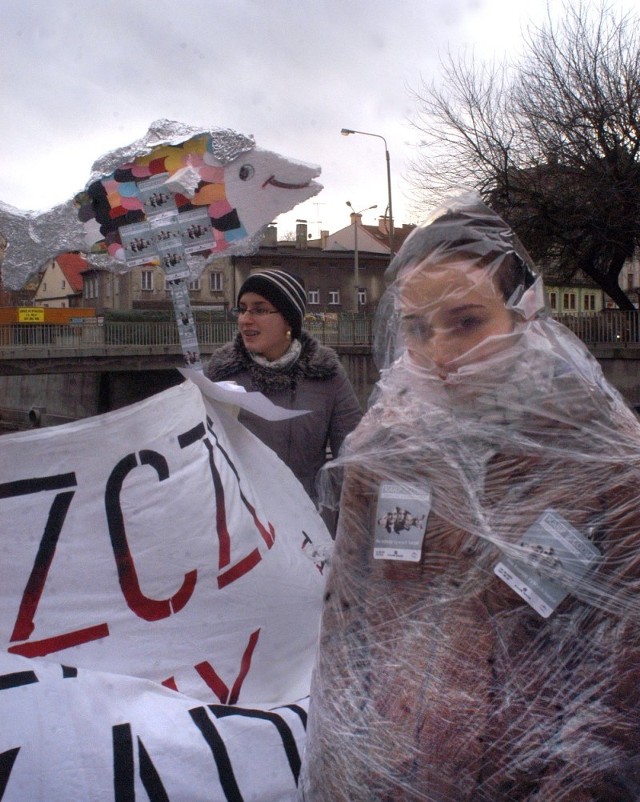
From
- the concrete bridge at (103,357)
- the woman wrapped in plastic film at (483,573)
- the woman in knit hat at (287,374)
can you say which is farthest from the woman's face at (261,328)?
the concrete bridge at (103,357)

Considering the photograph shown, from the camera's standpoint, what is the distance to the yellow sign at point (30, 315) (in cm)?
3294

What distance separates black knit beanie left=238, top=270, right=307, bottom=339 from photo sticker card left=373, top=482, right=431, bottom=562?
1692mm

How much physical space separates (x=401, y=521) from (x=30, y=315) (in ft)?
113

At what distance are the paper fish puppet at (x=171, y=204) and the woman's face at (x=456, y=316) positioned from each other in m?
1.25

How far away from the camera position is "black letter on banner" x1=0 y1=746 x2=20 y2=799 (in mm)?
1494

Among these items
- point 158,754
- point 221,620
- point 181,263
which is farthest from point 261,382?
point 158,754

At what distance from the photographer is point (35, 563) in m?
1.74

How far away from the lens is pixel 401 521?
1304 mm

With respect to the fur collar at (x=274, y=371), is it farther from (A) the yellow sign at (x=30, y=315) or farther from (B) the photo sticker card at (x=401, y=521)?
(A) the yellow sign at (x=30, y=315)

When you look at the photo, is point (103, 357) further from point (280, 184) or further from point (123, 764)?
point (123, 764)

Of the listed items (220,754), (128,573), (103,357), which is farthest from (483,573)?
(103,357)

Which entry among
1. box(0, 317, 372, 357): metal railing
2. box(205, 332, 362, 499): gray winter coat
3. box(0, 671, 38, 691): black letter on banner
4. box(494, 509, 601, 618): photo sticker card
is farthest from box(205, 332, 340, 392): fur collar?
box(0, 317, 372, 357): metal railing

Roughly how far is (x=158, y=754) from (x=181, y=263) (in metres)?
1.63

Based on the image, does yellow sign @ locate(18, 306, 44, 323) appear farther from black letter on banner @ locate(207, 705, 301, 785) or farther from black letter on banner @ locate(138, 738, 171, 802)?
black letter on banner @ locate(138, 738, 171, 802)
